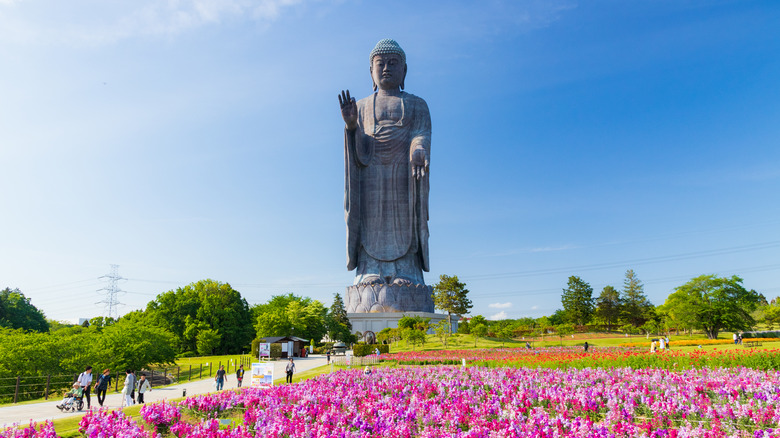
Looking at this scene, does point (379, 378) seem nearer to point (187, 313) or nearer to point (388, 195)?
point (388, 195)

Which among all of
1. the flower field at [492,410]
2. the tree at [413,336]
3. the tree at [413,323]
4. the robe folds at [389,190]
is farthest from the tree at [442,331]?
the flower field at [492,410]

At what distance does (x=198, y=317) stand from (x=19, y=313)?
89.3ft

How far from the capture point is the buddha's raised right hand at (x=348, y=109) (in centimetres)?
3083

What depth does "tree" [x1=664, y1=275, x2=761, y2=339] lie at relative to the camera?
1499 inches

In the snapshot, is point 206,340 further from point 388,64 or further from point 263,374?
point 263,374

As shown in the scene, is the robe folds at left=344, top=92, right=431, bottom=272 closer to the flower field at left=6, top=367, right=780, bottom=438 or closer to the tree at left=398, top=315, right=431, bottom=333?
the tree at left=398, top=315, right=431, bottom=333

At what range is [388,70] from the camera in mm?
38562

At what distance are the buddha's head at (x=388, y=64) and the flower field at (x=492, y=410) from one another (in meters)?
30.9

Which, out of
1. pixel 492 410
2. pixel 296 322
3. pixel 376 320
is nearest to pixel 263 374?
pixel 492 410

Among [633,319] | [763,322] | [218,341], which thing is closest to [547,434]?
[218,341]

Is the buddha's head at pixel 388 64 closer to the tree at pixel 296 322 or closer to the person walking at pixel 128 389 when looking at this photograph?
the tree at pixel 296 322

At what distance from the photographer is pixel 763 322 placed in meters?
59.2

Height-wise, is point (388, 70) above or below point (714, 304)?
above

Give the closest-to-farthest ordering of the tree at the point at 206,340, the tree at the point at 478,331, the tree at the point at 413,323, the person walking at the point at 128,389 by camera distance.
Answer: the person walking at the point at 128,389, the tree at the point at 413,323, the tree at the point at 478,331, the tree at the point at 206,340
